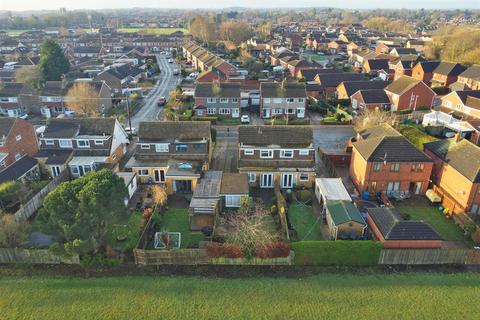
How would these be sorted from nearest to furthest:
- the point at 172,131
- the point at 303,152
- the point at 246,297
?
the point at 246,297
the point at 303,152
the point at 172,131

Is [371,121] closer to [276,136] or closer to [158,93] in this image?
[276,136]

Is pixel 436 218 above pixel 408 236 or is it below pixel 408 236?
below

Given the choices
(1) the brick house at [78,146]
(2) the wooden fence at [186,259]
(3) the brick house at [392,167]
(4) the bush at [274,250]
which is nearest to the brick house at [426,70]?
(3) the brick house at [392,167]

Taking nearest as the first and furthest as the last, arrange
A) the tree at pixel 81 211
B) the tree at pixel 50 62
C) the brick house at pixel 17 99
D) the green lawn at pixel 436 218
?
the tree at pixel 81 211
the green lawn at pixel 436 218
the brick house at pixel 17 99
the tree at pixel 50 62

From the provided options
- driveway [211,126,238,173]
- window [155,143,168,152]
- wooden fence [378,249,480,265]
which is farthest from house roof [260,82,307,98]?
wooden fence [378,249,480,265]

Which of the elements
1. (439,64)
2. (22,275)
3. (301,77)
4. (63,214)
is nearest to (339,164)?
(63,214)

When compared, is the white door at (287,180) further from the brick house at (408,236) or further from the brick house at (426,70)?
the brick house at (426,70)

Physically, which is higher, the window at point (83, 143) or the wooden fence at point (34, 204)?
the window at point (83, 143)

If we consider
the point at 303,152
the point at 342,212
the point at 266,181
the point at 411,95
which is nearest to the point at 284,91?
the point at 411,95
